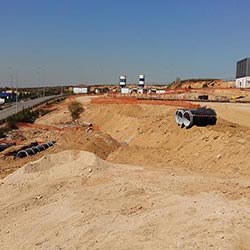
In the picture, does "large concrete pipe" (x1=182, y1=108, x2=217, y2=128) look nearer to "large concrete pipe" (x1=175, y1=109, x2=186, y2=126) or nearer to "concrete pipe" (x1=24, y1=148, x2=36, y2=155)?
"large concrete pipe" (x1=175, y1=109, x2=186, y2=126)

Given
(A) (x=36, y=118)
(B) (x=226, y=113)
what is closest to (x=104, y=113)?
(A) (x=36, y=118)

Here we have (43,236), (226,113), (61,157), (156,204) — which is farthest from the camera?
(226,113)

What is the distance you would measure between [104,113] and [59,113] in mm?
16849

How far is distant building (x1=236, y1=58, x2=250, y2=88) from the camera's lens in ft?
276

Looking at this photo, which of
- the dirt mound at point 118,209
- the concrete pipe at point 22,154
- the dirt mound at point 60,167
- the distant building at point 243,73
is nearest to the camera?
the dirt mound at point 118,209

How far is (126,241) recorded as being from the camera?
10.5 m

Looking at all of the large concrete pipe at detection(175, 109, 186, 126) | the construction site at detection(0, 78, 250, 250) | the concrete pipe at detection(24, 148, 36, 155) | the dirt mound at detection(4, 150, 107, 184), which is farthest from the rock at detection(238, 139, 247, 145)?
the concrete pipe at detection(24, 148, 36, 155)

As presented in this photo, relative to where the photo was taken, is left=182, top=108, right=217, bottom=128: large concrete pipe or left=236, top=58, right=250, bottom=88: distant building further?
left=236, top=58, right=250, bottom=88: distant building

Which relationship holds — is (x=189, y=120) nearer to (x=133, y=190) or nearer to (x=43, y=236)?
(x=133, y=190)

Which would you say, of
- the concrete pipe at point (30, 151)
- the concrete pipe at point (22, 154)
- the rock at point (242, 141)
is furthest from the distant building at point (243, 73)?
the rock at point (242, 141)

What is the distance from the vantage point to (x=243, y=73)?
87.9m

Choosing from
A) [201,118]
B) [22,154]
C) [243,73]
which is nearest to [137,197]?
[201,118]

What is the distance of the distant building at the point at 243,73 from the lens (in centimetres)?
8414

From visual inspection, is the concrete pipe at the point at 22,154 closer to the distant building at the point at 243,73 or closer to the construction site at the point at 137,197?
the construction site at the point at 137,197
